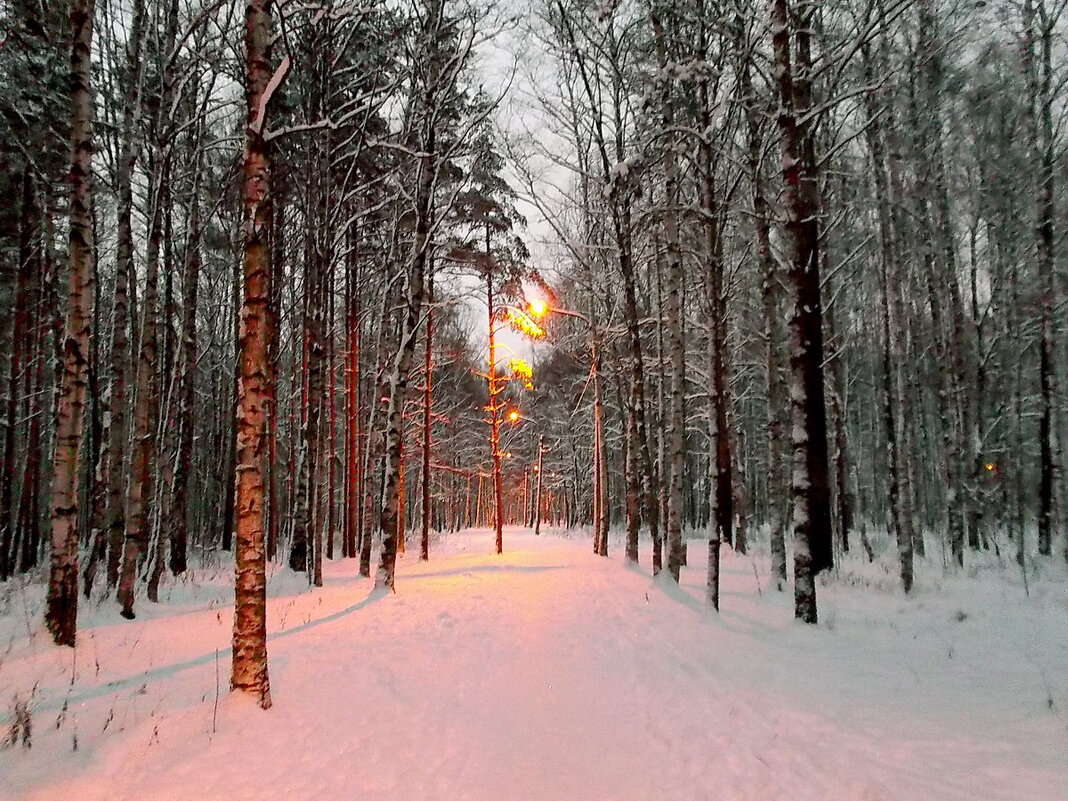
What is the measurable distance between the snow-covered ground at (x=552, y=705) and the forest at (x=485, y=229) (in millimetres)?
738

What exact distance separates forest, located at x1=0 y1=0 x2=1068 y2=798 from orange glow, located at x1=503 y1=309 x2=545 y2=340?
41 cm

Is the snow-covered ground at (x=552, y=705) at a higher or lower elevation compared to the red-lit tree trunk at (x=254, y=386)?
lower

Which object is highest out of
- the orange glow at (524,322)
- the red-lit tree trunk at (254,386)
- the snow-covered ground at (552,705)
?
the orange glow at (524,322)

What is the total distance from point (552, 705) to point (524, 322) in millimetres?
13079

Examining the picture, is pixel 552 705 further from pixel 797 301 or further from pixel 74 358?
pixel 797 301

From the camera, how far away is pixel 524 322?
667 inches

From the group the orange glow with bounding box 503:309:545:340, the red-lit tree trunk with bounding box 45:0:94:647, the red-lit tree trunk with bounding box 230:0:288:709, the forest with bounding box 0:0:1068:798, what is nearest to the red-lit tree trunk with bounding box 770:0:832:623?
the forest with bounding box 0:0:1068:798

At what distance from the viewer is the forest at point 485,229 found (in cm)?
704

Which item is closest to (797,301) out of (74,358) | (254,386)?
(254,386)

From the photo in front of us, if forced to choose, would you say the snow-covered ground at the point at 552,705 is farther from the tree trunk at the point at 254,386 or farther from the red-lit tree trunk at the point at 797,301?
the red-lit tree trunk at the point at 797,301

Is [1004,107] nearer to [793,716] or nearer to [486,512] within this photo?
[793,716]

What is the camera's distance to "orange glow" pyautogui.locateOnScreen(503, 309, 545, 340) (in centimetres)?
1686

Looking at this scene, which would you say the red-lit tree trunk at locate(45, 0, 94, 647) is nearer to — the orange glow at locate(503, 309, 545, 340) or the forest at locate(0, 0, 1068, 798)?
the forest at locate(0, 0, 1068, 798)

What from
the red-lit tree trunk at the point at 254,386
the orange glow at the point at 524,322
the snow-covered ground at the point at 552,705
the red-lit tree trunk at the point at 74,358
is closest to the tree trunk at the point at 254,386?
the red-lit tree trunk at the point at 254,386
